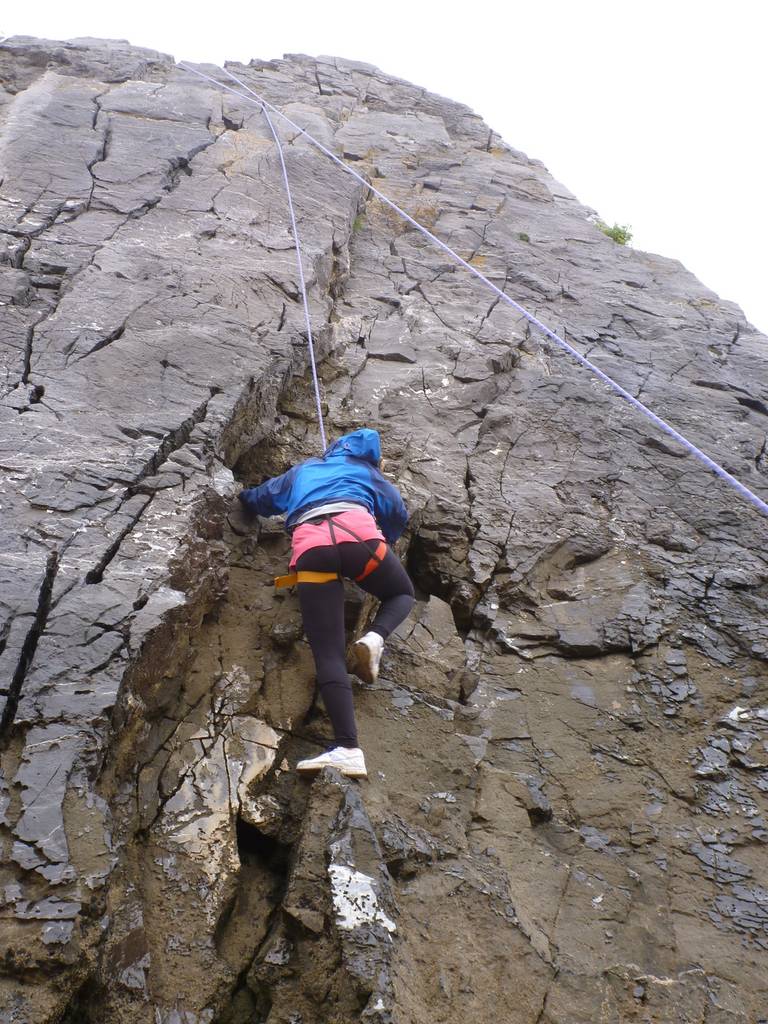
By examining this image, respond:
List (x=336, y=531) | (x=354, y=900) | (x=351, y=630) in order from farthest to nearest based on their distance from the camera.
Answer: (x=351, y=630) → (x=336, y=531) → (x=354, y=900)

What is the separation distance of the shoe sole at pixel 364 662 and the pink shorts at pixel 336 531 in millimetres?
478

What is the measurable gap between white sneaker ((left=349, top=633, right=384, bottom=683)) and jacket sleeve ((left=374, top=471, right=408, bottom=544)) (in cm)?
67

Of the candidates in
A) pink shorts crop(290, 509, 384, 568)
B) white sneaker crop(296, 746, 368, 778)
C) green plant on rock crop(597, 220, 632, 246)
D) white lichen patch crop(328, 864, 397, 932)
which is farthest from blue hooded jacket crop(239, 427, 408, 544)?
green plant on rock crop(597, 220, 632, 246)

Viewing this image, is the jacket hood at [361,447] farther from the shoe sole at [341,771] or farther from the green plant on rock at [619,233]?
the green plant on rock at [619,233]

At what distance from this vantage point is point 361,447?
4.24m

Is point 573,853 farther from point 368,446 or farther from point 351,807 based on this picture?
point 368,446

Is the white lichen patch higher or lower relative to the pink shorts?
lower

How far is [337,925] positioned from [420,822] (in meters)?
0.71

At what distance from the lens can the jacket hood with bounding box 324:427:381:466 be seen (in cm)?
423

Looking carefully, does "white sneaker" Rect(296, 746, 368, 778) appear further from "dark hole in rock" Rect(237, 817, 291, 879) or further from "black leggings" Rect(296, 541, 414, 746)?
"dark hole in rock" Rect(237, 817, 291, 879)

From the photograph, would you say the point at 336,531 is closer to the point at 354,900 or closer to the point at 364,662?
the point at 364,662

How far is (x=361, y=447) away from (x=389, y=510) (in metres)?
0.36

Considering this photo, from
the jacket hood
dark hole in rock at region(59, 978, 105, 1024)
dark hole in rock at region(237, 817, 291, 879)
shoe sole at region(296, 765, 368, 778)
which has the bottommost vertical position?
dark hole in rock at region(237, 817, 291, 879)

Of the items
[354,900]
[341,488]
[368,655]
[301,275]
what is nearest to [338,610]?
[368,655]
